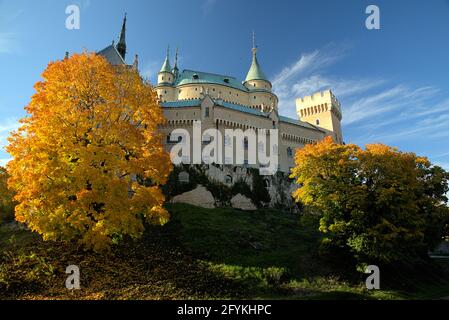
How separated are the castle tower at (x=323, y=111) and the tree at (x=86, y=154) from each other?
5364 cm

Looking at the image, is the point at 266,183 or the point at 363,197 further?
the point at 266,183

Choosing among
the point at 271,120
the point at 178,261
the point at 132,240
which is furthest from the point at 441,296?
the point at 271,120

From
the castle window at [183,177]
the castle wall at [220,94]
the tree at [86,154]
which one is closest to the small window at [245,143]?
the castle wall at [220,94]

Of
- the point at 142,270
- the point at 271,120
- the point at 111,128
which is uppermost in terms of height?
the point at 271,120

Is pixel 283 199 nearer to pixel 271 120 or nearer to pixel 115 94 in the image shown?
pixel 271 120

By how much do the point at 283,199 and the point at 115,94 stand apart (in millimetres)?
32214

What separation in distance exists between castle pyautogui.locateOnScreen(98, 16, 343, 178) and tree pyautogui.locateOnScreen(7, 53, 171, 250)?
23316 mm

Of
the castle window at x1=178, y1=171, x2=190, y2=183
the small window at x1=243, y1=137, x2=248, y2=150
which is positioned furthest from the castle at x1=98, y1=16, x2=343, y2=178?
the castle window at x1=178, y1=171, x2=190, y2=183

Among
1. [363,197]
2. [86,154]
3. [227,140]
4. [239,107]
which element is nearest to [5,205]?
[86,154]

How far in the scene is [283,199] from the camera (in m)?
45.0

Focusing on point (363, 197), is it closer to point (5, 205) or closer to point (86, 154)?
point (86, 154)

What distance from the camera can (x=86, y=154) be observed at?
49.9 feet

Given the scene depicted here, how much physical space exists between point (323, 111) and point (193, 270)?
55781 mm

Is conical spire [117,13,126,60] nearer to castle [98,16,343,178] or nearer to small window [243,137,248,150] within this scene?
castle [98,16,343,178]
